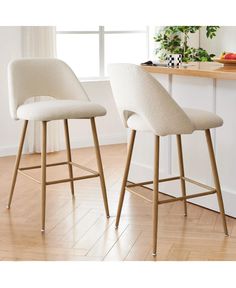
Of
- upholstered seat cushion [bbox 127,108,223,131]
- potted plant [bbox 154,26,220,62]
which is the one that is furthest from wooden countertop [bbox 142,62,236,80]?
potted plant [bbox 154,26,220,62]

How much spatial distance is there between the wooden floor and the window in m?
2.19

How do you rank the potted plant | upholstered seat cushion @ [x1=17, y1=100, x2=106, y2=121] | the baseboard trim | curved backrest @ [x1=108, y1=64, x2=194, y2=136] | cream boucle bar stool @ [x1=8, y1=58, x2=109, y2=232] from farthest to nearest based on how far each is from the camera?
the potted plant → the baseboard trim → cream boucle bar stool @ [x1=8, y1=58, x2=109, y2=232] → upholstered seat cushion @ [x1=17, y1=100, x2=106, y2=121] → curved backrest @ [x1=108, y1=64, x2=194, y2=136]

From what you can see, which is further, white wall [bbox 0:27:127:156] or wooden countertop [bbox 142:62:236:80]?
white wall [bbox 0:27:127:156]

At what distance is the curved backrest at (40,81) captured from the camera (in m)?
3.55

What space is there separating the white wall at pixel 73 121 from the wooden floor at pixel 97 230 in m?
1.41

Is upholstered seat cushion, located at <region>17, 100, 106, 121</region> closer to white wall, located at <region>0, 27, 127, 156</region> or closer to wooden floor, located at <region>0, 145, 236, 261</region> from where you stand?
wooden floor, located at <region>0, 145, 236, 261</region>

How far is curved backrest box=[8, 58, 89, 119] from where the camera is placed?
3547mm

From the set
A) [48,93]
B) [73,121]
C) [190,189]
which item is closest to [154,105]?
[48,93]

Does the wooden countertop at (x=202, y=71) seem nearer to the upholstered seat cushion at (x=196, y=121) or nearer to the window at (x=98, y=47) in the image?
the upholstered seat cushion at (x=196, y=121)

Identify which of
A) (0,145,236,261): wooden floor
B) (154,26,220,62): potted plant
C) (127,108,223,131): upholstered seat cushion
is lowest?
(0,145,236,261): wooden floor

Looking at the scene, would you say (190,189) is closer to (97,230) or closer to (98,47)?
(97,230)

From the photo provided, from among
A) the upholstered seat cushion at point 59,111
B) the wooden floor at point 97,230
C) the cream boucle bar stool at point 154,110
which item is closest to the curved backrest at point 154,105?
the cream boucle bar stool at point 154,110

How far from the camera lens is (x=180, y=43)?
678cm
